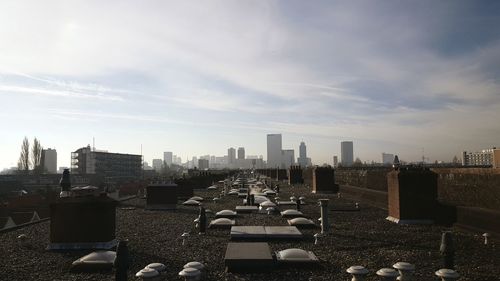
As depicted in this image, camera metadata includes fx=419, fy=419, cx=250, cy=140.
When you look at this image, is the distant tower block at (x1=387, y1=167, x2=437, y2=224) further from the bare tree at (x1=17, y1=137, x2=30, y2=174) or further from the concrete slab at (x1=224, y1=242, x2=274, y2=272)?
the bare tree at (x1=17, y1=137, x2=30, y2=174)

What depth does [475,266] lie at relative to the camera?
31.7 ft

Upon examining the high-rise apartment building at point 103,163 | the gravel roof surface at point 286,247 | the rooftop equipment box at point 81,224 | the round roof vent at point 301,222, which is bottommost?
the gravel roof surface at point 286,247

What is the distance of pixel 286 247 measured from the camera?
12188 millimetres

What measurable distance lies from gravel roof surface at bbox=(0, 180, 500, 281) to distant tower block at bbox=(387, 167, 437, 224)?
81cm

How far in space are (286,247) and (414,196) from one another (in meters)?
7.50

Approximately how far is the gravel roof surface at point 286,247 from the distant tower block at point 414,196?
0.81m

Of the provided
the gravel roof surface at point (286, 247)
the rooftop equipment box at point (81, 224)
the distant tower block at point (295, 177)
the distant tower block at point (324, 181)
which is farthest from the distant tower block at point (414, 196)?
the distant tower block at point (295, 177)

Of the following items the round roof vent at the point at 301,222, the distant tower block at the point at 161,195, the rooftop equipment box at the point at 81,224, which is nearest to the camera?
the rooftop equipment box at the point at 81,224

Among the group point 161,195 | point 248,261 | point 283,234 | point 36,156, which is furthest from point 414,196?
point 36,156

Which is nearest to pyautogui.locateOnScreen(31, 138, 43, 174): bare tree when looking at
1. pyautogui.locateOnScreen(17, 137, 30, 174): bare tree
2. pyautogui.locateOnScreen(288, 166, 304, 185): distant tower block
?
pyautogui.locateOnScreen(17, 137, 30, 174): bare tree

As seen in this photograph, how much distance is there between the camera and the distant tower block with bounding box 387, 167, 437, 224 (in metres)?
16.9

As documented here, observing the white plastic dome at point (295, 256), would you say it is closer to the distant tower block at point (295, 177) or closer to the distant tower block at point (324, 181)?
the distant tower block at point (324, 181)

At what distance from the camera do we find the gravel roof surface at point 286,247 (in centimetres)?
924

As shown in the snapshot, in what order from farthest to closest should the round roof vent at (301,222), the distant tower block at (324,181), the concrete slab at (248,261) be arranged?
1. the distant tower block at (324,181)
2. the round roof vent at (301,222)
3. the concrete slab at (248,261)
